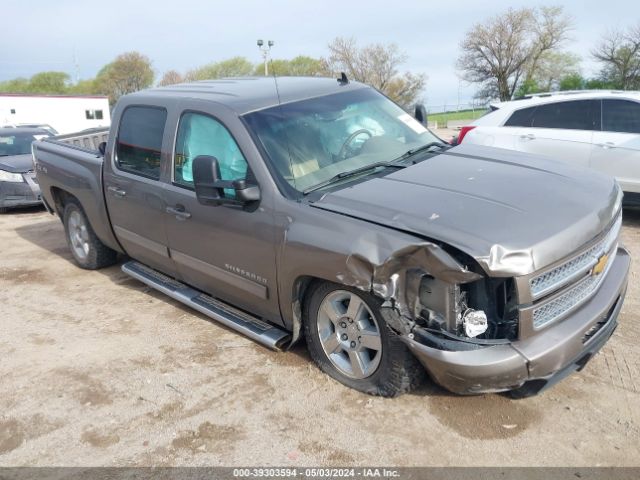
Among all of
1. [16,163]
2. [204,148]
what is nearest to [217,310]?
[204,148]

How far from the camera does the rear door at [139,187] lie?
15.2ft

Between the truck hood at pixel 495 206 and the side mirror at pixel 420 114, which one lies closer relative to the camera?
the truck hood at pixel 495 206

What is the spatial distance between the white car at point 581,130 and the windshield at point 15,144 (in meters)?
8.66

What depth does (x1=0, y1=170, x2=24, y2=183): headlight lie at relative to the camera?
10.2m

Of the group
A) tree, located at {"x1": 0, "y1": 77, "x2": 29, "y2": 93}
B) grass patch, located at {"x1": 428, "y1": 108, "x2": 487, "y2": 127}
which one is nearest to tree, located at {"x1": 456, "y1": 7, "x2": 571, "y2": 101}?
grass patch, located at {"x1": 428, "y1": 108, "x2": 487, "y2": 127}

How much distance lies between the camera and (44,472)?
3.02 metres

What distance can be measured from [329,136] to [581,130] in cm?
458

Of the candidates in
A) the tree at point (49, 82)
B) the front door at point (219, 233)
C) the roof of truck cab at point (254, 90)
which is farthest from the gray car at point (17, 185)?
the tree at point (49, 82)

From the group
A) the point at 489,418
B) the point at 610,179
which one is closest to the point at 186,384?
the point at 489,418

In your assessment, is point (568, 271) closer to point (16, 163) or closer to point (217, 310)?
point (217, 310)

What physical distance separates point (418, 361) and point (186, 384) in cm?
158

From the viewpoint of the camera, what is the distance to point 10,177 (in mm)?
10180

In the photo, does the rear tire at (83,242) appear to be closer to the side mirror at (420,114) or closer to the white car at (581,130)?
the side mirror at (420,114)

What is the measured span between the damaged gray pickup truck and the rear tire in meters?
1.01
